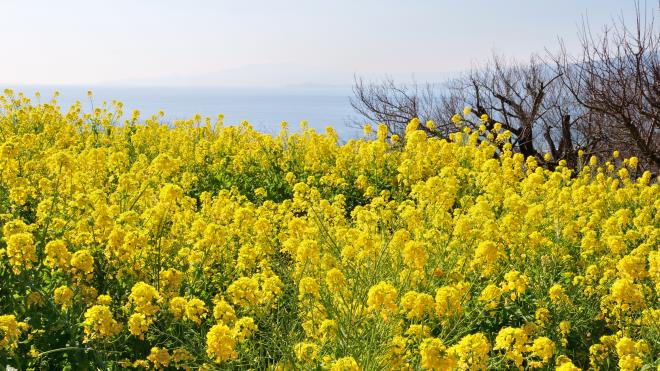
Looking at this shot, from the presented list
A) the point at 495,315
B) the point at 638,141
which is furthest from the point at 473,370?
the point at 638,141

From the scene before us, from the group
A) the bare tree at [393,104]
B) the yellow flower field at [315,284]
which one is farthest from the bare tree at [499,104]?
the yellow flower field at [315,284]

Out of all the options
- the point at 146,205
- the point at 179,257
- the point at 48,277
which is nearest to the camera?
the point at 48,277

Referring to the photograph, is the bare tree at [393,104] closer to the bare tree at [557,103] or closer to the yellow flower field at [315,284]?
the bare tree at [557,103]

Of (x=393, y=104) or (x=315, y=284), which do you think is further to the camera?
(x=393, y=104)

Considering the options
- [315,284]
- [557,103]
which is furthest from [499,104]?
[315,284]

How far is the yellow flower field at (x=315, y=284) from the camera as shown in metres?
3.36

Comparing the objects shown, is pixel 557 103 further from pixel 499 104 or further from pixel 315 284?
pixel 315 284

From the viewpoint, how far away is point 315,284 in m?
3.63

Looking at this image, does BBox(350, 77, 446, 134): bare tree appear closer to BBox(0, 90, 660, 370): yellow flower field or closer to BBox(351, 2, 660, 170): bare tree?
BBox(351, 2, 660, 170): bare tree

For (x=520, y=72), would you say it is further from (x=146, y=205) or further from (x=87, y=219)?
(x=87, y=219)

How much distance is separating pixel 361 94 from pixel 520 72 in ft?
15.1

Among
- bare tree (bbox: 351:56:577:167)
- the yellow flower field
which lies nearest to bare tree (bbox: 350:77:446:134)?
bare tree (bbox: 351:56:577:167)

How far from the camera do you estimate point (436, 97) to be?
22484 millimetres

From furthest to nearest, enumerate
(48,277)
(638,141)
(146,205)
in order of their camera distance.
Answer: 1. (638,141)
2. (146,205)
3. (48,277)
